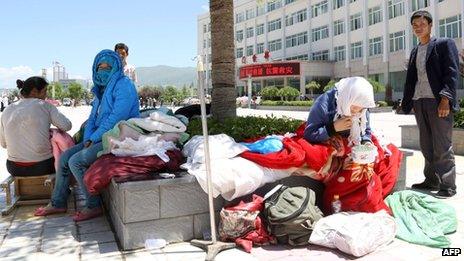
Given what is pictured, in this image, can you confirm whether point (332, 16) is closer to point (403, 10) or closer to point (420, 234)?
point (403, 10)

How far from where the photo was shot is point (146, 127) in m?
4.61

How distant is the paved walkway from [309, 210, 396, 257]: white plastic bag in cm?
6

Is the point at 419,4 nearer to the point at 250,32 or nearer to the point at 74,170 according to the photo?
the point at 250,32

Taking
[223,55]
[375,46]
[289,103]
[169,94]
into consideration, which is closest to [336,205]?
[223,55]

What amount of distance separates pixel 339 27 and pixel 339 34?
68cm

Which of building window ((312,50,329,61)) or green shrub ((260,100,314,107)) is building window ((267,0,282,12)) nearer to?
building window ((312,50,329,61))

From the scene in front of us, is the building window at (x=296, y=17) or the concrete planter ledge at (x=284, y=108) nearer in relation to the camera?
the concrete planter ledge at (x=284, y=108)

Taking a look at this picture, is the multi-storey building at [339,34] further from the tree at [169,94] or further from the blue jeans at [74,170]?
the blue jeans at [74,170]

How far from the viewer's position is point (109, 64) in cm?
495

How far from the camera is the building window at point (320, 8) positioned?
46.6 m

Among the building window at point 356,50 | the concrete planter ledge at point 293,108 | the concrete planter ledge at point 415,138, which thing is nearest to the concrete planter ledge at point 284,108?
the concrete planter ledge at point 293,108

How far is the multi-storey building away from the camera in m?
36.4

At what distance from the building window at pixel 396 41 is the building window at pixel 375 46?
1.32 meters

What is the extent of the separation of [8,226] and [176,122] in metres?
2.02
